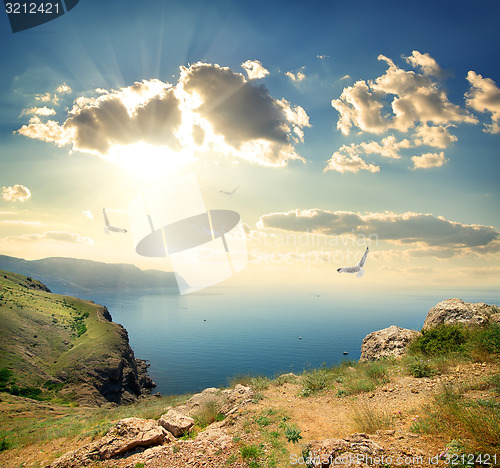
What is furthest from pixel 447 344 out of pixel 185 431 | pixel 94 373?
pixel 94 373

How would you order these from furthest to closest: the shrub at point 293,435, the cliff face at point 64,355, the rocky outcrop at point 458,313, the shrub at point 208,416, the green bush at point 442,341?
the cliff face at point 64,355
the rocky outcrop at point 458,313
the green bush at point 442,341
the shrub at point 208,416
the shrub at point 293,435

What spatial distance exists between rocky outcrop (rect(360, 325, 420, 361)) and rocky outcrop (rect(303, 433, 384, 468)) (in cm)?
1176

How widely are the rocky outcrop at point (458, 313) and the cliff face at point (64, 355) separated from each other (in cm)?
7390

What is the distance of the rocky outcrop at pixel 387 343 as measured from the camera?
16672 mm

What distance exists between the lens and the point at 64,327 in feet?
307

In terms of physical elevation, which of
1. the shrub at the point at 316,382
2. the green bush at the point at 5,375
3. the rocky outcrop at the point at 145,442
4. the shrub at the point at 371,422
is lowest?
the green bush at the point at 5,375

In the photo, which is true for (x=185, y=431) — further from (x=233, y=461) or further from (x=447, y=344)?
(x=447, y=344)

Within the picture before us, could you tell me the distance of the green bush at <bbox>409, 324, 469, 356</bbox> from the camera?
12.7 meters

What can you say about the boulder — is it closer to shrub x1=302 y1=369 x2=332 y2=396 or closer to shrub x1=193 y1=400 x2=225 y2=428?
shrub x1=193 y1=400 x2=225 y2=428

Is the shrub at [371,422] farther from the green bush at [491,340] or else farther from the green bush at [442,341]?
the green bush at [442,341]

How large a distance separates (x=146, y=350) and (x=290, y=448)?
165 metres
